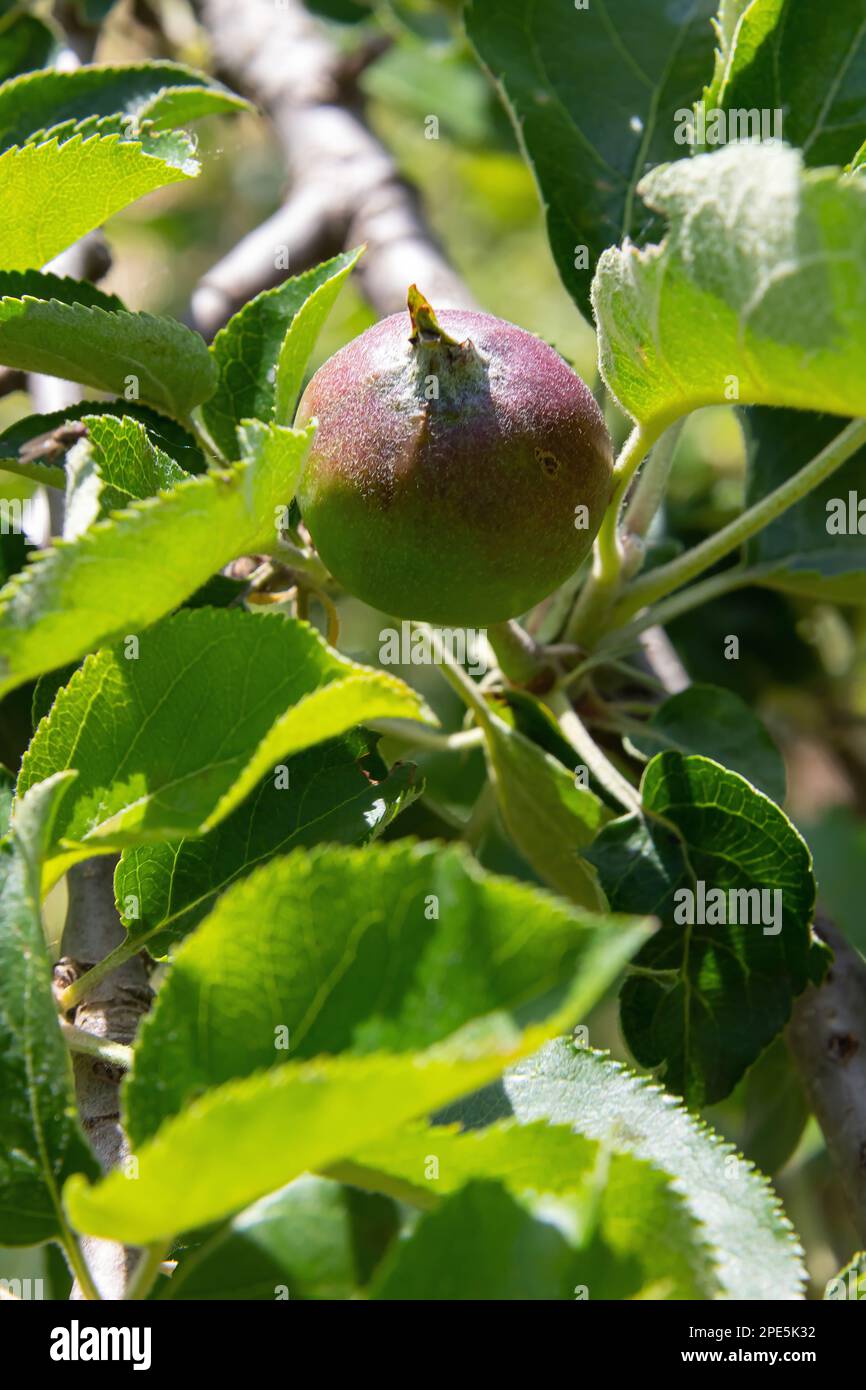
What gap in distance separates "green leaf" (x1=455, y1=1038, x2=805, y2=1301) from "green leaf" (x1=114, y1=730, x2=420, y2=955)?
0.52 ft

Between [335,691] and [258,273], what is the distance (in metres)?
0.94

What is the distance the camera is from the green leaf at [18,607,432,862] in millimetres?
591

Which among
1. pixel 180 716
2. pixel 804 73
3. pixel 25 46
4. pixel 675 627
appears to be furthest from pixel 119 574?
pixel 675 627

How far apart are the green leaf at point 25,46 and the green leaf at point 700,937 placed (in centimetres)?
98

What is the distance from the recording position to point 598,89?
99 cm

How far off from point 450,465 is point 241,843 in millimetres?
243

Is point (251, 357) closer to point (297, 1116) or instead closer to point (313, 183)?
point (297, 1116)

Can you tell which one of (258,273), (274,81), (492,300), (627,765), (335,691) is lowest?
(335,691)

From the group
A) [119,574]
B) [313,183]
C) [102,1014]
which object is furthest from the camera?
[313,183]

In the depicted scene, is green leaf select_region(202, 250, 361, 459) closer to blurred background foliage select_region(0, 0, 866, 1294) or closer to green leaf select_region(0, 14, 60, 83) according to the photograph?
blurred background foliage select_region(0, 0, 866, 1294)

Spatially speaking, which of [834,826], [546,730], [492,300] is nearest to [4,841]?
[546,730]

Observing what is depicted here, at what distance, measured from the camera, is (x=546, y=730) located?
876 mm

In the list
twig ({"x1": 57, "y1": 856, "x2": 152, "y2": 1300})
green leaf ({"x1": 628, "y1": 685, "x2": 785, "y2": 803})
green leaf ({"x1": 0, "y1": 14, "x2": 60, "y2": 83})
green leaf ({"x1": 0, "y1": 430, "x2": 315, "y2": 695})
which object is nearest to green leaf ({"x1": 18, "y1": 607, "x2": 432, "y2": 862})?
green leaf ({"x1": 0, "y1": 430, "x2": 315, "y2": 695})
